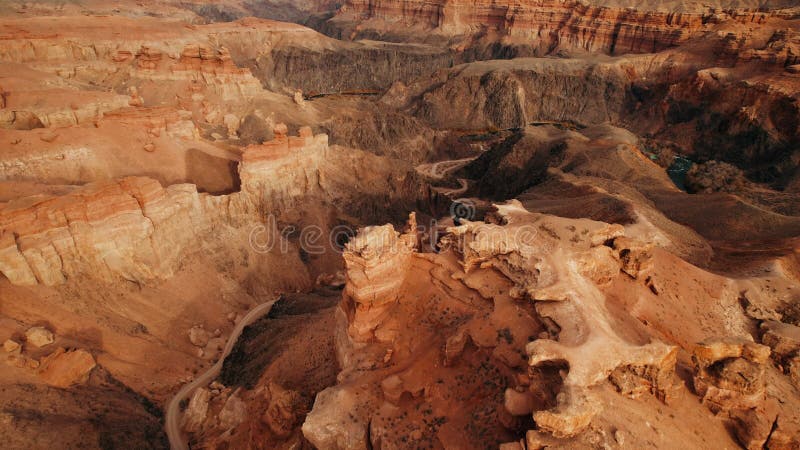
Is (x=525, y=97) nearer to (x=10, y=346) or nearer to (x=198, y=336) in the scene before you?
(x=198, y=336)

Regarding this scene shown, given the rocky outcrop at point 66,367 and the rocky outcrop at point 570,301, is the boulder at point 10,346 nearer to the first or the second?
the rocky outcrop at point 66,367

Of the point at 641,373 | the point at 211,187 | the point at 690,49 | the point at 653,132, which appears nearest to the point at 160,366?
the point at 211,187

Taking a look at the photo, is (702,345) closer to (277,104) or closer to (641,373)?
(641,373)

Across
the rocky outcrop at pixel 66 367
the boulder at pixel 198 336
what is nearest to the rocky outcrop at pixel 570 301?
the boulder at pixel 198 336

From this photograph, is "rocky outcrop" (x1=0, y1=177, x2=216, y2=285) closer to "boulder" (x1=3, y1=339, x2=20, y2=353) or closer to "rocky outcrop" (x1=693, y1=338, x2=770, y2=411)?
"boulder" (x1=3, y1=339, x2=20, y2=353)

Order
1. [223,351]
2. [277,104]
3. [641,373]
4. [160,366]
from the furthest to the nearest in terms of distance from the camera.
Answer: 1. [277,104]
2. [223,351]
3. [160,366]
4. [641,373]

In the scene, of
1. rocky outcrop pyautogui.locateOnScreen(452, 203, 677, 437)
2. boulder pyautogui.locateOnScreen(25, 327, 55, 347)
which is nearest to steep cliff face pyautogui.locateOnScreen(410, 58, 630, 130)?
rocky outcrop pyautogui.locateOnScreen(452, 203, 677, 437)

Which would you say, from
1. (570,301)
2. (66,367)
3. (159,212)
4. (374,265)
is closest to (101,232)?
(159,212)
